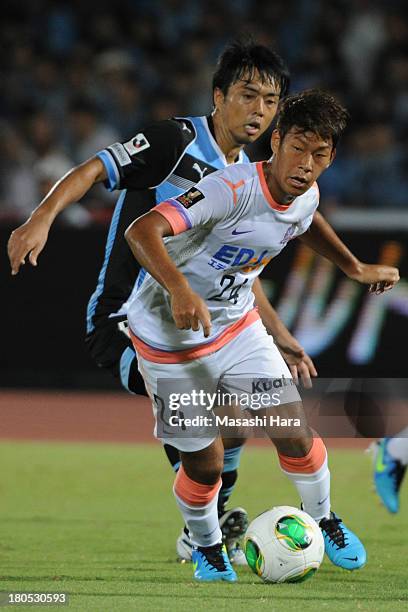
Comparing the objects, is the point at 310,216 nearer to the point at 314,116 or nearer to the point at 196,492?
the point at 314,116

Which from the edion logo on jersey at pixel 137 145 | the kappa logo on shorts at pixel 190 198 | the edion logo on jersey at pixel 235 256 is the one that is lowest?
the edion logo on jersey at pixel 235 256

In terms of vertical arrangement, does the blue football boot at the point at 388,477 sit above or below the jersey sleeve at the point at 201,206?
below

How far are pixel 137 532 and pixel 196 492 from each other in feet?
4.81

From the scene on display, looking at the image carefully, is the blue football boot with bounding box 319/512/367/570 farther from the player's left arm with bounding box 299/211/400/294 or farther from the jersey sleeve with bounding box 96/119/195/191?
the jersey sleeve with bounding box 96/119/195/191

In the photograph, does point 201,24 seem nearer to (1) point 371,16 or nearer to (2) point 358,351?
(1) point 371,16

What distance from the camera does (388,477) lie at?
6730 mm

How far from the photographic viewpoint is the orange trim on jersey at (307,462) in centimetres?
497

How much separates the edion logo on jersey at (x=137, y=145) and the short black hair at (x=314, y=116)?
0.83 metres

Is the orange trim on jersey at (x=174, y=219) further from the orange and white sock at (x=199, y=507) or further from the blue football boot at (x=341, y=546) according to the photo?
the blue football boot at (x=341, y=546)

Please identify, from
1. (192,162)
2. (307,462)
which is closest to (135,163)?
(192,162)

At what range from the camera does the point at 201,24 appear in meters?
13.8

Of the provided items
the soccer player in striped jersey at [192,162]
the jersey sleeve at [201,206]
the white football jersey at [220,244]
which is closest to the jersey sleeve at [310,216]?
the white football jersey at [220,244]

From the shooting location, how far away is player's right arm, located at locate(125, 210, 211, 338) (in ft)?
14.0

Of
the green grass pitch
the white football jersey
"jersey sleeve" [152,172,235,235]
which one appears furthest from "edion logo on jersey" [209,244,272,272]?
the green grass pitch
